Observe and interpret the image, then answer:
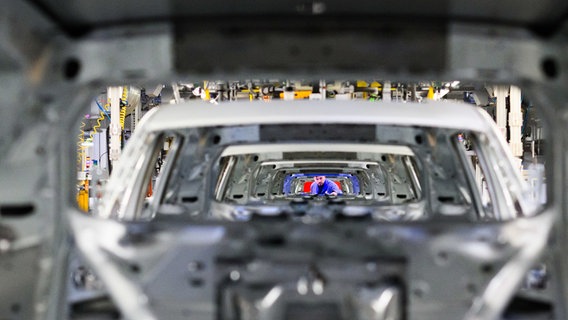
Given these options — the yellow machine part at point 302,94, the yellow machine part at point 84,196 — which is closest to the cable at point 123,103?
the yellow machine part at point 84,196

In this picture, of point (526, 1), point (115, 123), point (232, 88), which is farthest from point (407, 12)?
point (115, 123)

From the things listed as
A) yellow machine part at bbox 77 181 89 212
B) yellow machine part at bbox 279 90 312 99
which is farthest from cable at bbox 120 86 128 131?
yellow machine part at bbox 279 90 312 99

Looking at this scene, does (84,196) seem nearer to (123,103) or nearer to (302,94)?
→ (123,103)

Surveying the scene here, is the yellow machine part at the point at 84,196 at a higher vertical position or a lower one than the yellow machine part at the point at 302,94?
lower

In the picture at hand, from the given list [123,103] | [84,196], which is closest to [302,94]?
[123,103]

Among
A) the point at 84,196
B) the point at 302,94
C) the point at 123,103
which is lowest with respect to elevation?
the point at 84,196

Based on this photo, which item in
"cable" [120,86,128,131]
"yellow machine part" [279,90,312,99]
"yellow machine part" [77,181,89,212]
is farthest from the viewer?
"yellow machine part" [77,181,89,212]

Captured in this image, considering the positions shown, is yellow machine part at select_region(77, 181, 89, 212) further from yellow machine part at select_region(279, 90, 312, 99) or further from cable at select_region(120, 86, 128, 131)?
yellow machine part at select_region(279, 90, 312, 99)

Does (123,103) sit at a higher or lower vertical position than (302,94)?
lower

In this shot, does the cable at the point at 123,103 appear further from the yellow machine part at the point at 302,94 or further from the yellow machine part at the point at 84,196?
the yellow machine part at the point at 302,94

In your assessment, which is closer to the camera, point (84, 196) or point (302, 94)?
point (302, 94)

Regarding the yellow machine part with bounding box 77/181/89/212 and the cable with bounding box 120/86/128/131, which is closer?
the cable with bounding box 120/86/128/131

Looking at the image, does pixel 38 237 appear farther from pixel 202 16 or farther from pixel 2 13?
pixel 202 16

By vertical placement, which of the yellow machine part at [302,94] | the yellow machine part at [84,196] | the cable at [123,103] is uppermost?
the yellow machine part at [302,94]
